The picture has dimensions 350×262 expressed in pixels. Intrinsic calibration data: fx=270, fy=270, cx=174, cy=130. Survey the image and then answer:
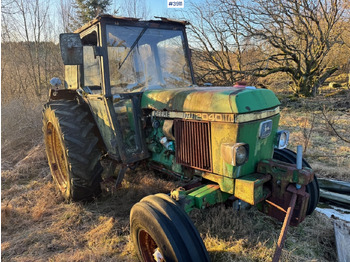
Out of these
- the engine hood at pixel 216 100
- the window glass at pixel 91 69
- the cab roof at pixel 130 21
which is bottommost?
the engine hood at pixel 216 100

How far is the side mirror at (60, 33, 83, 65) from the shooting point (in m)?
2.96

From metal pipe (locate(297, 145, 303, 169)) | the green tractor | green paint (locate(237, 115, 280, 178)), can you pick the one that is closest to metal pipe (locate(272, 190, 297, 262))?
the green tractor

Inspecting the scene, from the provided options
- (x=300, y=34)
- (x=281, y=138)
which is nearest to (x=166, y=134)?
(x=281, y=138)

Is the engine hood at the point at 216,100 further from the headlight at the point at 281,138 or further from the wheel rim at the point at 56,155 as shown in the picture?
the wheel rim at the point at 56,155

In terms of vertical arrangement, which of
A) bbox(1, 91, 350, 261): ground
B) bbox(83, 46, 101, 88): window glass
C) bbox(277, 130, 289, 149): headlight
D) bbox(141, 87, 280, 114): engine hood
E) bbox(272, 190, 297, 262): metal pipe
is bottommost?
bbox(1, 91, 350, 261): ground

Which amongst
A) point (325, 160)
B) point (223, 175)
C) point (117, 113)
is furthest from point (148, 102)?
point (325, 160)

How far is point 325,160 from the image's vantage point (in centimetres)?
503

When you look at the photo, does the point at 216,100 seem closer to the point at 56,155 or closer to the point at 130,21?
the point at 130,21

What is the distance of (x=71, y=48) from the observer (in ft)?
9.89

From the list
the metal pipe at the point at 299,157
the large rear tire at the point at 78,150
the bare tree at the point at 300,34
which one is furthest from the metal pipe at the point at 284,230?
the bare tree at the point at 300,34

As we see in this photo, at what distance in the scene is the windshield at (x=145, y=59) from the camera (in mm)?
3244

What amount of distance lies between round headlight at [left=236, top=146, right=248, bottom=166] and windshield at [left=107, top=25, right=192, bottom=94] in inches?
61.1

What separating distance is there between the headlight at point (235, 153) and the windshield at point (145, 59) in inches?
57.9

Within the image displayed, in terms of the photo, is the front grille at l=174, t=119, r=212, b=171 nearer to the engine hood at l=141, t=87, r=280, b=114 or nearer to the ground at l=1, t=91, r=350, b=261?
the engine hood at l=141, t=87, r=280, b=114
